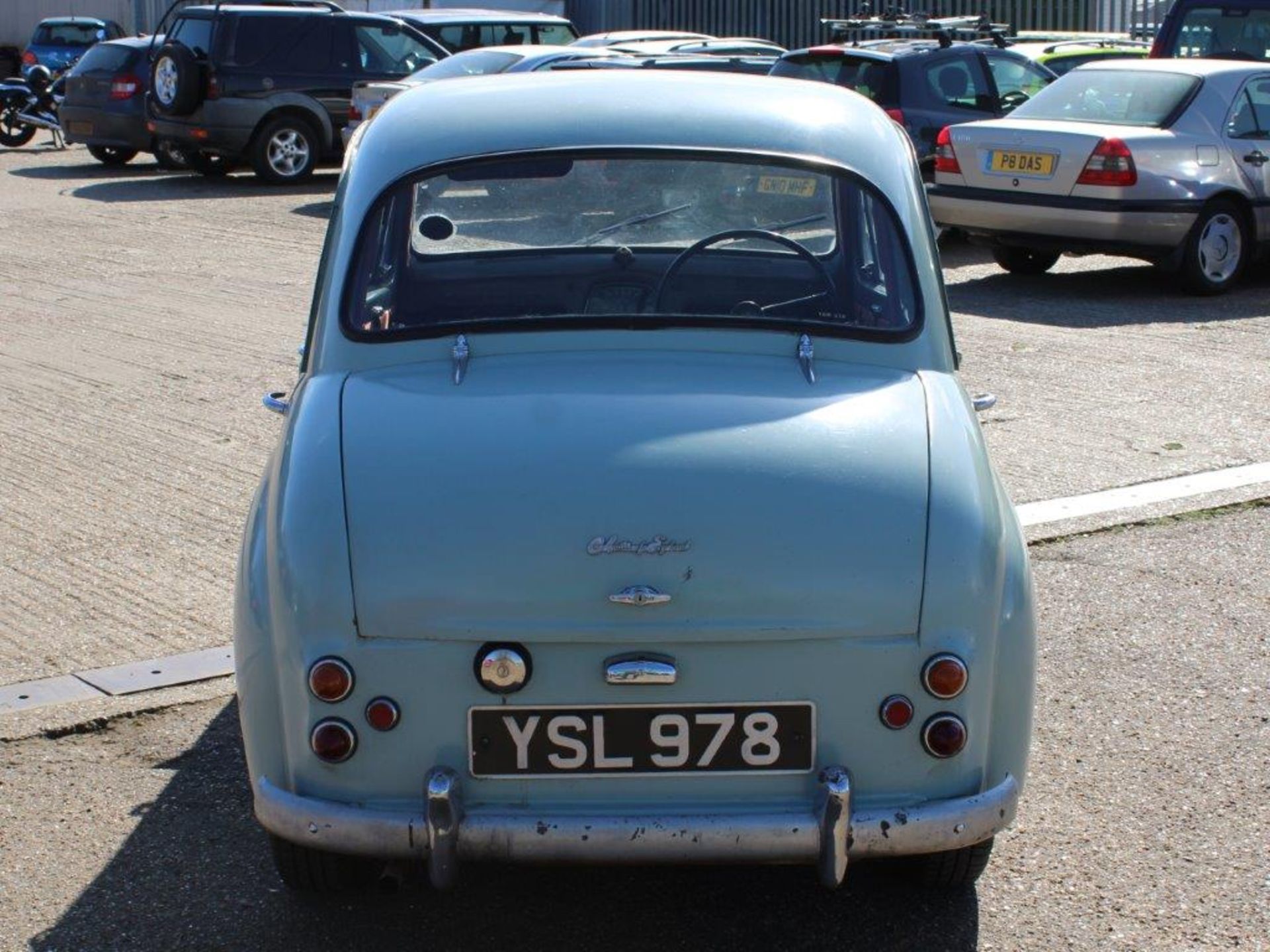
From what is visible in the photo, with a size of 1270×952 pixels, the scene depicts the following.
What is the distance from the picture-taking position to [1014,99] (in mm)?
15906

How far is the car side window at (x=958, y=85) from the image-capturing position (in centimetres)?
1484

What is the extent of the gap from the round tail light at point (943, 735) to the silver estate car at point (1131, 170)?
932cm

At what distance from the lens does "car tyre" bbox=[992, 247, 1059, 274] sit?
1358 cm

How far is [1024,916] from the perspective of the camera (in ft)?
13.0

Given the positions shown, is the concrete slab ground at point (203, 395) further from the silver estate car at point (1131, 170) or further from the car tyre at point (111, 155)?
the car tyre at point (111, 155)

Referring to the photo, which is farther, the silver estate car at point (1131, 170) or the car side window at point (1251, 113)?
the car side window at point (1251, 113)

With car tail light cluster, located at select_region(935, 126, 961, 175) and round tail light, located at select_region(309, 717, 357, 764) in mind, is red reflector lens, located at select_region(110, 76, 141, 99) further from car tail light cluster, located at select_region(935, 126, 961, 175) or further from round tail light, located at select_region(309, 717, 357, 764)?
round tail light, located at select_region(309, 717, 357, 764)

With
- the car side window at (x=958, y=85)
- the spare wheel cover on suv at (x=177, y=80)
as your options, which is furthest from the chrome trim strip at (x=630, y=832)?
the spare wheel cover on suv at (x=177, y=80)

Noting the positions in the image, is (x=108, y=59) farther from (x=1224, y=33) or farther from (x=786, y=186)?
(x=786, y=186)

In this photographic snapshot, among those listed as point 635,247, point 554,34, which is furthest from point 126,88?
point 635,247

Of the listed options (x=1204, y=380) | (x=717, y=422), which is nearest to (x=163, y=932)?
(x=717, y=422)

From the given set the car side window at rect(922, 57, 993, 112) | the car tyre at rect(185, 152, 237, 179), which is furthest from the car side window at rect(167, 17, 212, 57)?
the car side window at rect(922, 57, 993, 112)

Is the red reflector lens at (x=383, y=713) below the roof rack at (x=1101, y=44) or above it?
above

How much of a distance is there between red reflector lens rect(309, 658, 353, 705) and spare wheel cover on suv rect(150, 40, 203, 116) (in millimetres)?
16750
